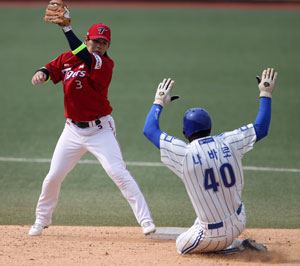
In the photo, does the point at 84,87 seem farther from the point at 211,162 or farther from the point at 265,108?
the point at 265,108

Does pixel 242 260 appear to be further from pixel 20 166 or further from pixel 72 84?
pixel 20 166

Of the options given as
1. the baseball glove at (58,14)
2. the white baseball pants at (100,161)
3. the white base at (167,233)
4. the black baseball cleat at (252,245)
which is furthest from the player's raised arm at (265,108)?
the baseball glove at (58,14)

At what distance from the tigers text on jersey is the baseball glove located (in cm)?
149

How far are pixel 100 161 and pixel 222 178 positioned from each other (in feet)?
4.84

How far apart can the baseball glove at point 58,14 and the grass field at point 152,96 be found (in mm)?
2307

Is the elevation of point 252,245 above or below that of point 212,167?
below

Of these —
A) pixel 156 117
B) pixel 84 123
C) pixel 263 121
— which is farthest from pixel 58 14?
pixel 263 121

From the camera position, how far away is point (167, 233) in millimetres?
6453

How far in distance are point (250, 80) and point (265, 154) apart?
461 cm

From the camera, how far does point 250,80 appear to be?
1366 centimetres

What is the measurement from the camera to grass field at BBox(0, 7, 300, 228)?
296 inches

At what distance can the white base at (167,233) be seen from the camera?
6.34 m

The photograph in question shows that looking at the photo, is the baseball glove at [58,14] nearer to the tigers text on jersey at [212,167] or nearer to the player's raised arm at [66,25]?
the player's raised arm at [66,25]

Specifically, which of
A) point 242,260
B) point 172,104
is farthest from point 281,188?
point 172,104
